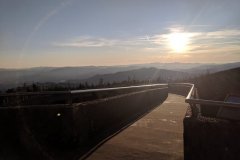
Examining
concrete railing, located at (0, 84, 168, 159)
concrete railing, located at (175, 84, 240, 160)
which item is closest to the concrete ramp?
concrete railing, located at (0, 84, 168, 159)

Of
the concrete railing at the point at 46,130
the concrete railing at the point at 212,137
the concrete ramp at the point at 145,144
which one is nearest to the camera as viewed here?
the concrete railing at the point at 212,137

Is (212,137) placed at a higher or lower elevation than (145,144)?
higher

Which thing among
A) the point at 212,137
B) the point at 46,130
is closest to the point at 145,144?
the point at 46,130

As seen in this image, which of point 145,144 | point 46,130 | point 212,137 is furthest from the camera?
point 145,144

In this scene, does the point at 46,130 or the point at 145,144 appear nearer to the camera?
the point at 46,130

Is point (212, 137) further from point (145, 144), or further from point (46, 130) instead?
point (46, 130)

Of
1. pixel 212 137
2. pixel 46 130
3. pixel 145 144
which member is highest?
pixel 212 137

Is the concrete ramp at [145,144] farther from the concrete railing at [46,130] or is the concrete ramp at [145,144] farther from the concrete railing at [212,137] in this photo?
the concrete railing at [212,137]

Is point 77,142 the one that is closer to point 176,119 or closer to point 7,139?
point 7,139

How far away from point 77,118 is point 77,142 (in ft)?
1.88

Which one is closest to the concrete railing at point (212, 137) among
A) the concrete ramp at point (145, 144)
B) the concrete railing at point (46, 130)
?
the concrete ramp at point (145, 144)

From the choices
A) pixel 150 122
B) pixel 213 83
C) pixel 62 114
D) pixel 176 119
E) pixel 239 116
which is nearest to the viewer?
pixel 239 116

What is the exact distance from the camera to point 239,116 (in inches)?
219

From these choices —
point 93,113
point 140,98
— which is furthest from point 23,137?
point 140,98
